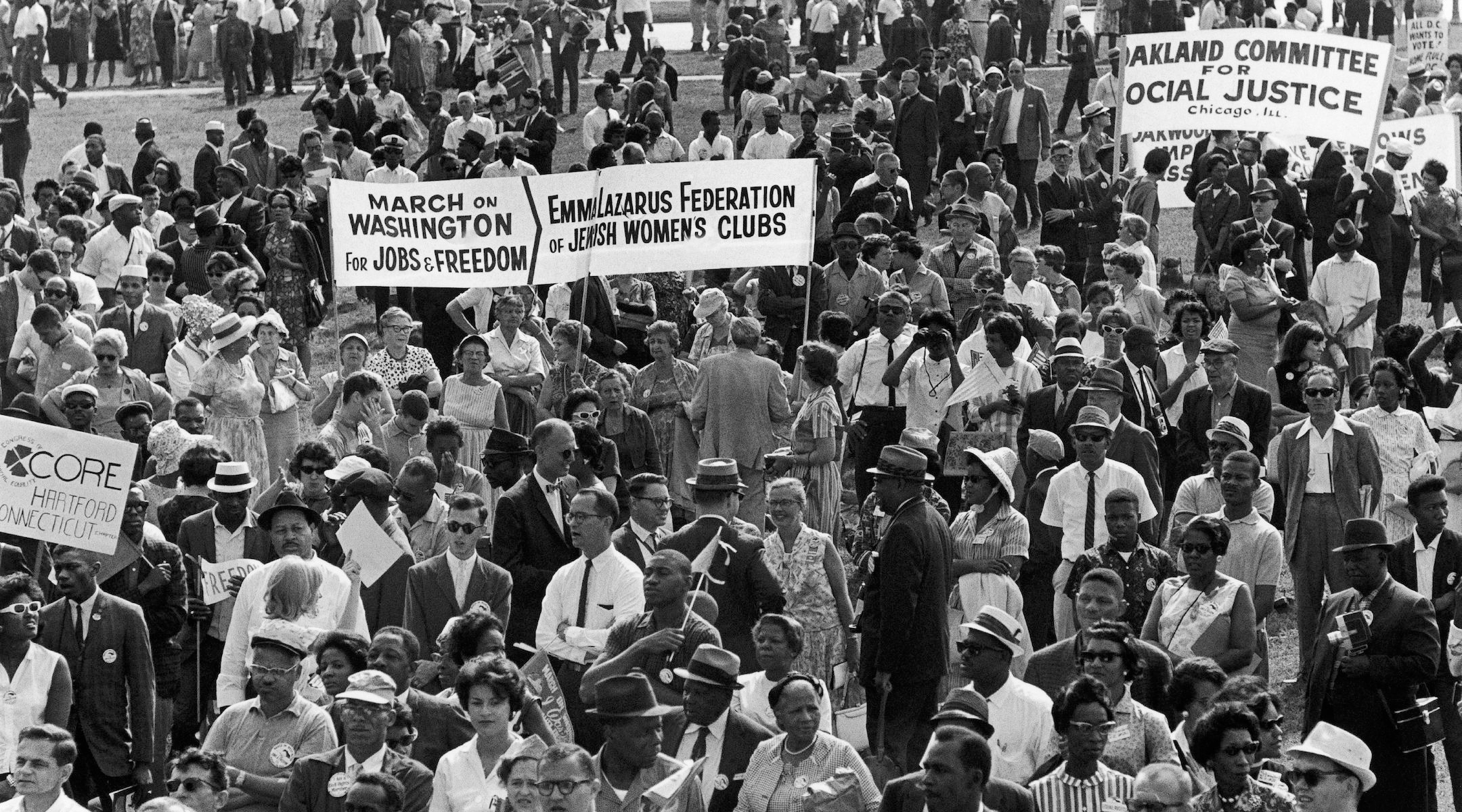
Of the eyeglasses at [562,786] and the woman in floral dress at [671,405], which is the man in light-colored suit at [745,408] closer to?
the woman in floral dress at [671,405]

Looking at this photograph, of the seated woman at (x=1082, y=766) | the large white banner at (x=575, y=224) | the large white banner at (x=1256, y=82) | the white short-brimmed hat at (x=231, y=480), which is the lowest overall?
the seated woman at (x=1082, y=766)

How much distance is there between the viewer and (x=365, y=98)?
2719 centimetres

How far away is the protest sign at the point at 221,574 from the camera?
1170 centimetres

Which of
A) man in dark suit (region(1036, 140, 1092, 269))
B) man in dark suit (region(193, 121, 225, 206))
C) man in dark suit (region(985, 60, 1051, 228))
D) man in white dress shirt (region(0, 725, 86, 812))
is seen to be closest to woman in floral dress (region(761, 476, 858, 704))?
man in white dress shirt (region(0, 725, 86, 812))

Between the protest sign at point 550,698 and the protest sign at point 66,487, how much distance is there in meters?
2.65

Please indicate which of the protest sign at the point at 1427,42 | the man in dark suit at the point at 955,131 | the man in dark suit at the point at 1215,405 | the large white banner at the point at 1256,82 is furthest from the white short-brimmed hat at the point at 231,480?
the protest sign at the point at 1427,42

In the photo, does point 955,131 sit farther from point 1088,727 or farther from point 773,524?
point 1088,727

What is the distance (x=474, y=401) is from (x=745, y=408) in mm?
1853

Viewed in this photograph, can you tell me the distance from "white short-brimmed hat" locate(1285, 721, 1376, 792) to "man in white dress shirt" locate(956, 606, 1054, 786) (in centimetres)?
110

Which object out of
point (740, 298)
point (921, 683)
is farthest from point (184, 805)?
point (740, 298)

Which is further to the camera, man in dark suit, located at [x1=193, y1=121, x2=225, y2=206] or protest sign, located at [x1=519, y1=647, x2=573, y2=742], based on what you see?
man in dark suit, located at [x1=193, y1=121, x2=225, y2=206]

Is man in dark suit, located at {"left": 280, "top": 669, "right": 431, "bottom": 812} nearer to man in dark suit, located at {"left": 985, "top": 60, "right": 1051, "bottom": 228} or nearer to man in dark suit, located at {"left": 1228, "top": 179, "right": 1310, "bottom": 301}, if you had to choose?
man in dark suit, located at {"left": 1228, "top": 179, "right": 1310, "bottom": 301}

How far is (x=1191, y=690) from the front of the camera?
32.9 feet

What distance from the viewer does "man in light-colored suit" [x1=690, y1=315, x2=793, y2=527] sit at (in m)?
14.7
